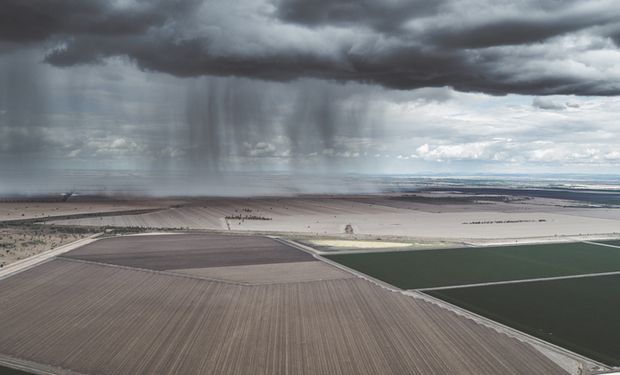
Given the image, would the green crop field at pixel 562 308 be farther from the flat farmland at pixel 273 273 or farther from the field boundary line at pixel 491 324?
the flat farmland at pixel 273 273

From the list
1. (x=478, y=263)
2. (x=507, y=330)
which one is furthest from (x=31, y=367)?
(x=478, y=263)

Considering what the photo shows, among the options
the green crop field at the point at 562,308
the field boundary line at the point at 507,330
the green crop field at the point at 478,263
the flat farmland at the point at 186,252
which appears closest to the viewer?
the field boundary line at the point at 507,330

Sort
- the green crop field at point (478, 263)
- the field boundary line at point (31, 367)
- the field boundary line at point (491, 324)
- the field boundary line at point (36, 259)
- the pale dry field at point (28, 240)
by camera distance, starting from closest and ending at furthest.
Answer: the field boundary line at point (31, 367), the field boundary line at point (491, 324), the field boundary line at point (36, 259), the green crop field at point (478, 263), the pale dry field at point (28, 240)

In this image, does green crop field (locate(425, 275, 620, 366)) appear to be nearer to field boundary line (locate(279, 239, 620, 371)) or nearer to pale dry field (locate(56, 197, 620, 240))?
field boundary line (locate(279, 239, 620, 371))

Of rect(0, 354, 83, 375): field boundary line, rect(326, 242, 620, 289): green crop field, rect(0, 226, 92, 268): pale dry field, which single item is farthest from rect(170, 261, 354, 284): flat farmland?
rect(0, 226, 92, 268): pale dry field

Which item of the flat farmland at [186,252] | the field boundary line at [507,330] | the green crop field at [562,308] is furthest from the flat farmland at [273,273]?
the green crop field at [562,308]
